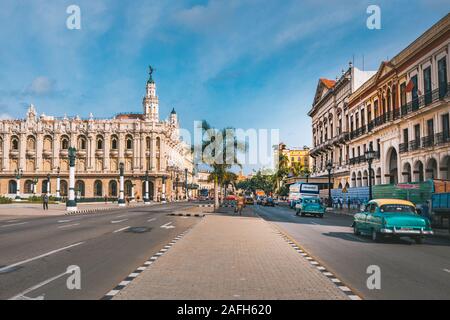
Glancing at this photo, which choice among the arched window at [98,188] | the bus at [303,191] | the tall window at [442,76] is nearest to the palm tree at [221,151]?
the bus at [303,191]

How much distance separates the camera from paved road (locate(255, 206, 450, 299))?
8.16 metres

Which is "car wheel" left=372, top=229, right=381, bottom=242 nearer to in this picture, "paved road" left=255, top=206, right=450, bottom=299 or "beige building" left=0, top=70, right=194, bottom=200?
"paved road" left=255, top=206, right=450, bottom=299

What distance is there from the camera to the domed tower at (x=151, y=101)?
101556 millimetres

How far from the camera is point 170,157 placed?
106m

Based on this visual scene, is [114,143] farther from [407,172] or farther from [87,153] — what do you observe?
[407,172]

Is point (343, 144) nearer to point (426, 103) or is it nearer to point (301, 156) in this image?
point (426, 103)

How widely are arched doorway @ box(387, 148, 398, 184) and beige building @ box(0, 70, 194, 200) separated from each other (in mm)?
54998

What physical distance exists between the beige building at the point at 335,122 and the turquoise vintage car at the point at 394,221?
42.7 metres

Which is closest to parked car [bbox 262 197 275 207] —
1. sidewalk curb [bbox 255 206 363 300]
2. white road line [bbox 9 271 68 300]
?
sidewalk curb [bbox 255 206 363 300]

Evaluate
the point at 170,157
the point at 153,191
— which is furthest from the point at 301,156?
the point at 153,191

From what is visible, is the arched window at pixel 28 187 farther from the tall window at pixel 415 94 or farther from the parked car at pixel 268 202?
the tall window at pixel 415 94
